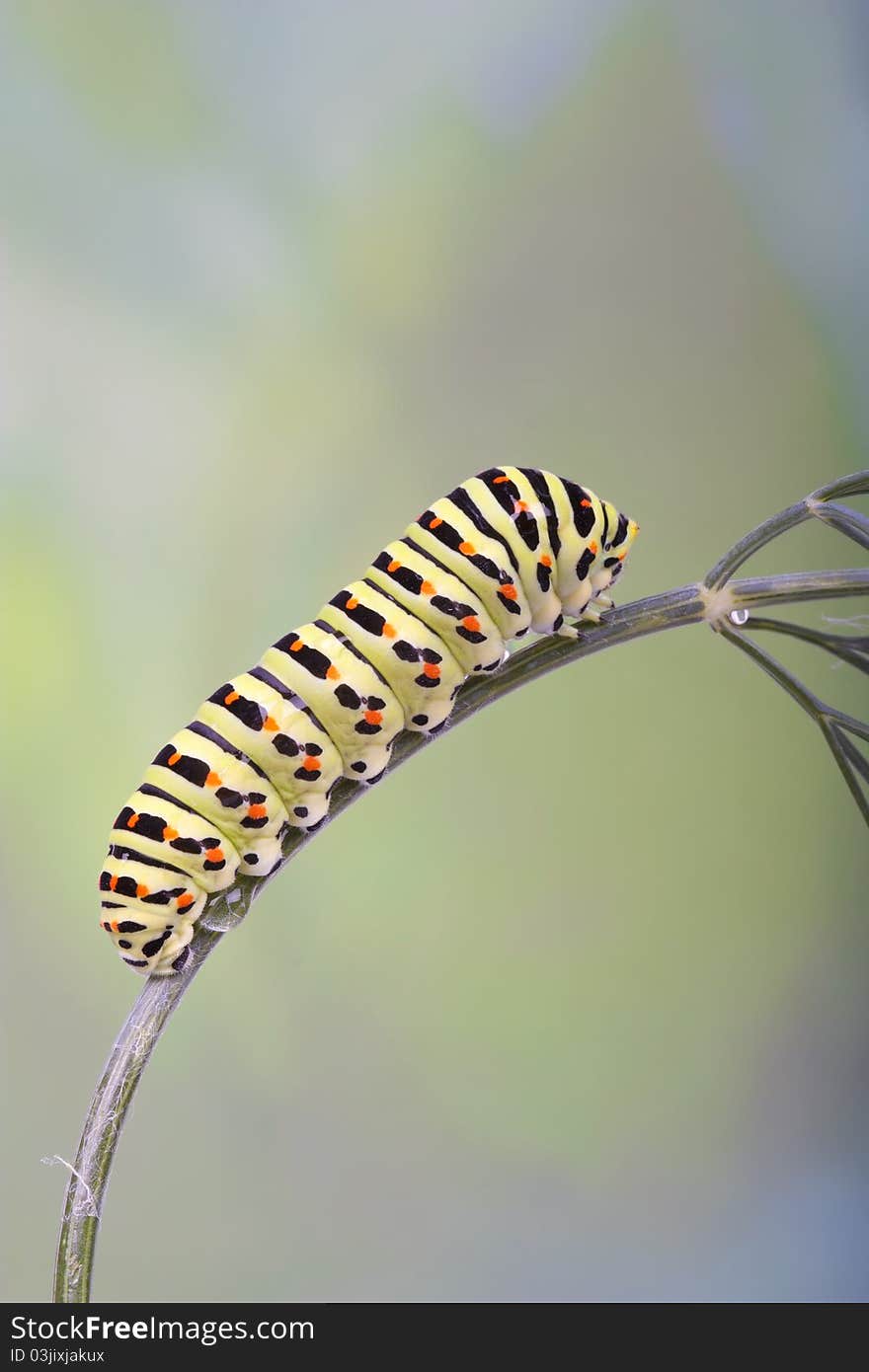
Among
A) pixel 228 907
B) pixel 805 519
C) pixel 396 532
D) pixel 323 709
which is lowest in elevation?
pixel 228 907

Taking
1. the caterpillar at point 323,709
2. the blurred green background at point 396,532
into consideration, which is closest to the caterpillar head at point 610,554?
the caterpillar at point 323,709

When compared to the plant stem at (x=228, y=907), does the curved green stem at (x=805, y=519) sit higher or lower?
higher

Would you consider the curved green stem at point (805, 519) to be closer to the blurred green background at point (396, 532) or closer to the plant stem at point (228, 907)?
the plant stem at point (228, 907)

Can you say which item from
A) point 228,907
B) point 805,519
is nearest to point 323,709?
point 228,907

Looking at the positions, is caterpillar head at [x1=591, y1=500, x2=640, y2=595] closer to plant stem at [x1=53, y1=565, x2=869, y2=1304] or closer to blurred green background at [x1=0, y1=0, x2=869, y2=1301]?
plant stem at [x1=53, y1=565, x2=869, y2=1304]

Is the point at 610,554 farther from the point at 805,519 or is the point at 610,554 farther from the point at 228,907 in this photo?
the point at 228,907

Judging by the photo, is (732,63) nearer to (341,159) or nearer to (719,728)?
(341,159)
